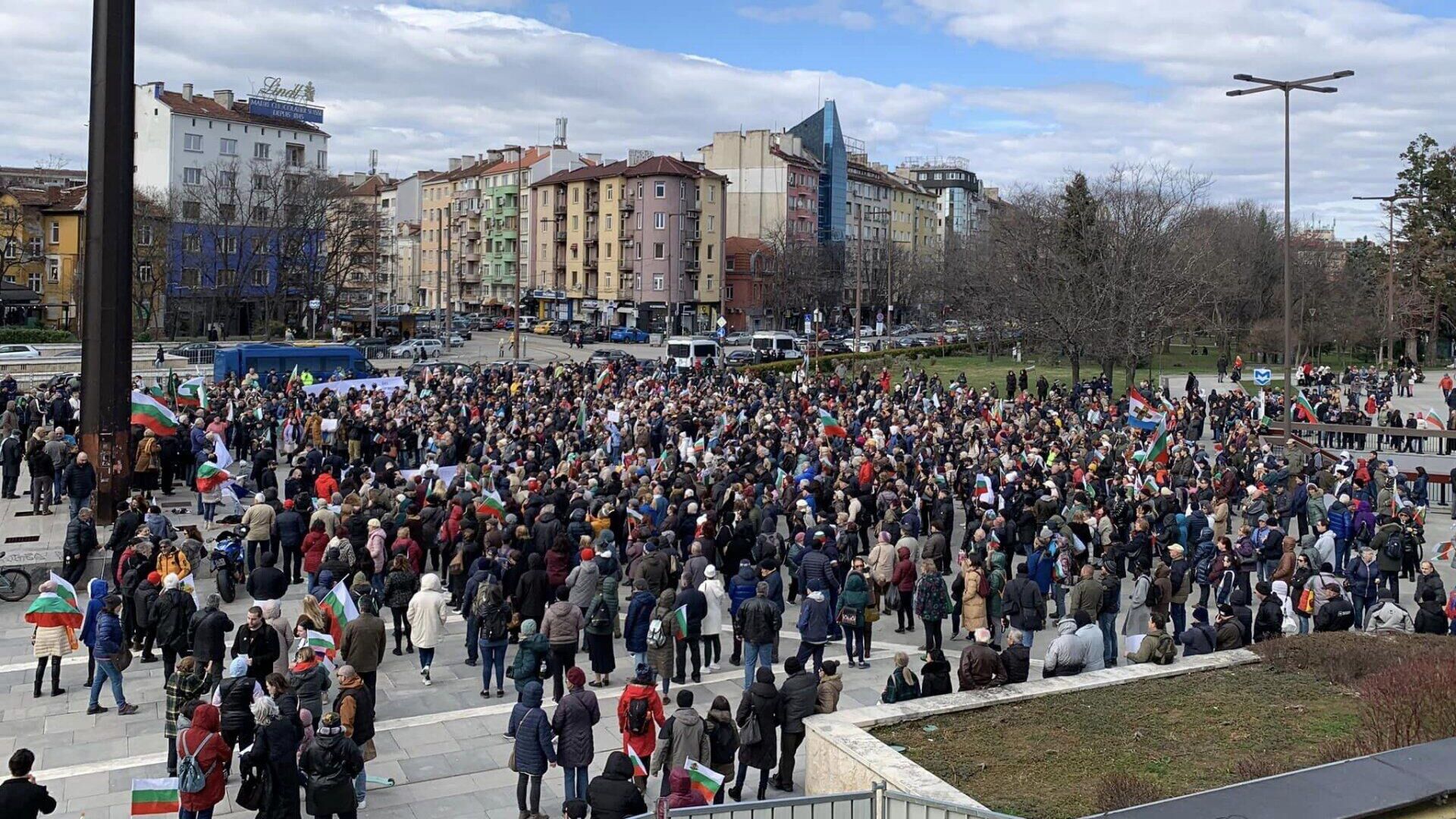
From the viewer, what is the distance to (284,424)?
27.0 m

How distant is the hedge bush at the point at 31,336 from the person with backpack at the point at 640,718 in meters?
55.9

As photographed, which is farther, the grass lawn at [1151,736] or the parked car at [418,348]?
the parked car at [418,348]

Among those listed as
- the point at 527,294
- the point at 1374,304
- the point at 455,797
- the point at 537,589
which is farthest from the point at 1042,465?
the point at 527,294

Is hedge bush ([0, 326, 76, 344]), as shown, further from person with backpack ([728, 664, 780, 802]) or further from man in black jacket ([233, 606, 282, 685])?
person with backpack ([728, 664, 780, 802])

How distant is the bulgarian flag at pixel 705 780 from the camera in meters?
9.08

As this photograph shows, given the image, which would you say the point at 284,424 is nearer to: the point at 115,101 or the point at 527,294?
the point at 115,101

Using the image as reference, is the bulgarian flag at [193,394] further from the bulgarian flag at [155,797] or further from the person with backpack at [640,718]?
the person with backpack at [640,718]

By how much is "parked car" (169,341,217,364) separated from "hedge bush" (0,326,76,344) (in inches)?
238

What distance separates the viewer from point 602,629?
1293 centimetres

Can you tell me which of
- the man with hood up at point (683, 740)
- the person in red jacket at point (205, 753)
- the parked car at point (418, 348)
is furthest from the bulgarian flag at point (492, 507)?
the parked car at point (418, 348)

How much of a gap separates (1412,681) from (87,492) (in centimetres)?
1879

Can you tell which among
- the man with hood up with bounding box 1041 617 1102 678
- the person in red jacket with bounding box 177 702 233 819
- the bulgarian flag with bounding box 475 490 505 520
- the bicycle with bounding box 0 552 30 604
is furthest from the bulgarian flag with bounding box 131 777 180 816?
the bicycle with bounding box 0 552 30 604

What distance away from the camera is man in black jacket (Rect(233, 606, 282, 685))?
36.8 feet

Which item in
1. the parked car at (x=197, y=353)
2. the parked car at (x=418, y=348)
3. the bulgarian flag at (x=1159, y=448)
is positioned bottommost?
the bulgarian flag at (x=1159, y=448)
